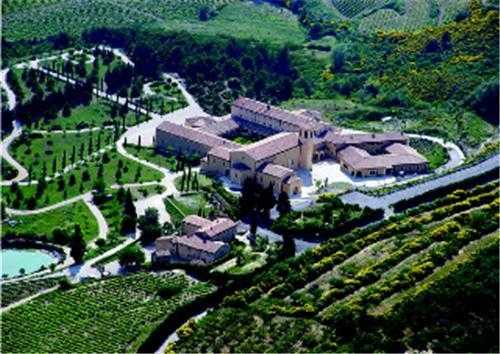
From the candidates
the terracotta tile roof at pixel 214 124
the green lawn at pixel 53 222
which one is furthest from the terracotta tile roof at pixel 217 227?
the terracotta tile roof at pixel 214 124

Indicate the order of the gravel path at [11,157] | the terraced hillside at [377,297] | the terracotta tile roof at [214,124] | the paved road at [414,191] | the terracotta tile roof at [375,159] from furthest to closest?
1. the terracotta tile roof at [214,124]
2. the terracotta tile roof at [375,159]
3. the gravel path at [11,157]
4. the paved road at [414,191]
5. the terraced hillside at [377,297]

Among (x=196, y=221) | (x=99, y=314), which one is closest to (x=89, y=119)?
(x=196, y=221)

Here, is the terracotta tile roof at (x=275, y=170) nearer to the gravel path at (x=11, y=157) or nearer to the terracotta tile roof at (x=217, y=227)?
the terracotta tile roof at (x=217, y=227)

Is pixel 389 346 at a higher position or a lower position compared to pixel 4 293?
higher

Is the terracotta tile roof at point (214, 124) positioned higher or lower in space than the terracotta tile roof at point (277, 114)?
lower

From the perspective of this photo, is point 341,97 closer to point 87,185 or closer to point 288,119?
point 288,119

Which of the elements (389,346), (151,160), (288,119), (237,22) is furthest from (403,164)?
(237,22)

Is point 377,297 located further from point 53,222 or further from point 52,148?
point 52,148
